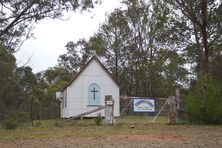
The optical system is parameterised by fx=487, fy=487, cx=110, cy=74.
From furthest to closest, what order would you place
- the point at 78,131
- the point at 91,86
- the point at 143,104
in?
the point at 91,86 < the point at 143,104 < the point at 78,131

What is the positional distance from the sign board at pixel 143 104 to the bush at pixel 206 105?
4.80 metres

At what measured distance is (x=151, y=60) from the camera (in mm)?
67000

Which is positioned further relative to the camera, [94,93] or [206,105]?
[94,93]

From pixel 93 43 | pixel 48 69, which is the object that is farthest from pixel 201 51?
pixel 48 69

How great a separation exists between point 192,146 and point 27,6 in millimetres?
12797

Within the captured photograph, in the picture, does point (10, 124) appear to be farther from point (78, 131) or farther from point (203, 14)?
point (203, 14)

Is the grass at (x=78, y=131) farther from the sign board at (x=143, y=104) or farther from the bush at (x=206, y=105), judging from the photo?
the sign board at (x=143, y=104)

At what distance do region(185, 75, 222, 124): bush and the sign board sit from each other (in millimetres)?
4803

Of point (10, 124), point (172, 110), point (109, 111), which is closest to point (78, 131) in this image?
point (10, 124)

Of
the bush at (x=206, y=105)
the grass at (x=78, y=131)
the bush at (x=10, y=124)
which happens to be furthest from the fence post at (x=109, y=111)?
the bush at (x=10, y=124)

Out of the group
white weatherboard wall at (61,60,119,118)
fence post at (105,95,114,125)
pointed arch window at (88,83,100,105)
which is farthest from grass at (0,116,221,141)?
white weatherboard wall at (61,60,119,118)

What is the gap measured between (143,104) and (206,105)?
22.5ft

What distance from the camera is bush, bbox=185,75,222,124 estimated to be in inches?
1200

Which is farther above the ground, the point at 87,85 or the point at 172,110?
the point at 87,85
